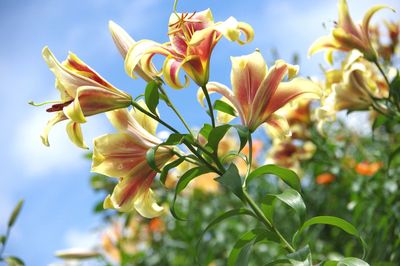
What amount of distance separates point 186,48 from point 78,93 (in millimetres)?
195

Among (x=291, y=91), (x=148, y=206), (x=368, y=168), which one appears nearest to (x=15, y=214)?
(x=148, y=206)

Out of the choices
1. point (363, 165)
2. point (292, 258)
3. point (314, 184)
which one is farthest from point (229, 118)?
point (314, 184)

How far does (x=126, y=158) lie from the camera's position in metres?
1.08

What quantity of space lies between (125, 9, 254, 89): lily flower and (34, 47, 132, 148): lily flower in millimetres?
53

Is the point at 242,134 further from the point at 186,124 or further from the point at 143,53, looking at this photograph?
the point at 143,53

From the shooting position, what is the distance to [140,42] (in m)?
1.02

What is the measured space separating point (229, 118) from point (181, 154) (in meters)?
0.15

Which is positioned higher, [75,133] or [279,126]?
[75,133]

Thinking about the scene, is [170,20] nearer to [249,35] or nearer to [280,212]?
[249,35]

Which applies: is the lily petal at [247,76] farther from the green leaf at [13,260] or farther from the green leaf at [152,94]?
the green leaf at [13,260]

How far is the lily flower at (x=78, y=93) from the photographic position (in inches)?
39.8

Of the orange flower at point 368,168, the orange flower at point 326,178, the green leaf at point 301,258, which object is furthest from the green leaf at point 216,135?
the orange flower at point 326,178

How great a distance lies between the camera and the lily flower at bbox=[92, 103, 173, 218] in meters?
1.07

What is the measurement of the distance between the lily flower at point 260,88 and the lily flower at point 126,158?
0.16m
